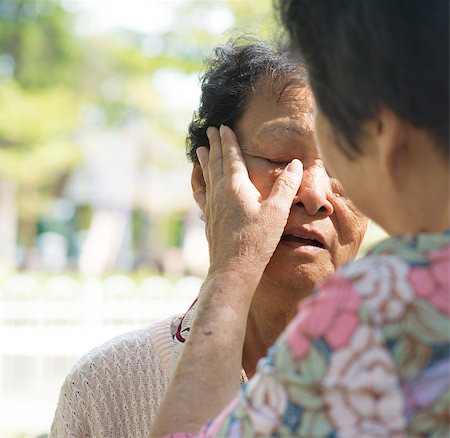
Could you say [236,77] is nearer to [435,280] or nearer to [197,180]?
[197,180]

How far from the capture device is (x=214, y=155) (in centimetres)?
214

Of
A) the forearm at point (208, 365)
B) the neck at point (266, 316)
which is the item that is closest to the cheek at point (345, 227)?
the neck at point (266, 316)

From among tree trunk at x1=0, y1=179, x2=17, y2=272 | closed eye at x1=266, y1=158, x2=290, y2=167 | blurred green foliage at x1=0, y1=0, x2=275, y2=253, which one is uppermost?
blurred green foliage at x1=0, y1=0, x2=275, y2=253

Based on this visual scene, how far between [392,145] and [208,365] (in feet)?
1.70

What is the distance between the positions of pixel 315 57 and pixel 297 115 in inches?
40.6

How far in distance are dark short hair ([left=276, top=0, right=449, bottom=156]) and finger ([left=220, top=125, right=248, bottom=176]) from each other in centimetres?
83

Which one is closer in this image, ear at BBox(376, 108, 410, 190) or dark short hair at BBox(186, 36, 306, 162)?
ear at BBox(376, 108, 410, 190)

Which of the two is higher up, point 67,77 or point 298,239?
point 67,77

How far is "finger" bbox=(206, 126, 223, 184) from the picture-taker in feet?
6.71

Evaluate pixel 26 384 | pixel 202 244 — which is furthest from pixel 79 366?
pixel 202 244

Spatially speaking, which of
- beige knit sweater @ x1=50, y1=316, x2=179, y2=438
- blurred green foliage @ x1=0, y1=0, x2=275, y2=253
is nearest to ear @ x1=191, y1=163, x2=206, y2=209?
beige knit sweater @ x1=50, y1=316, x2=179, y2=438

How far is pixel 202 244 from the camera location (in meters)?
24.0

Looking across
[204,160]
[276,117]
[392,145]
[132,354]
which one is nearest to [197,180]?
[204,160]

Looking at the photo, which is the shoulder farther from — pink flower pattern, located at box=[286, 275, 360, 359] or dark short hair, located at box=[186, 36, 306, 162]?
pink flower pattern, located at box=[286, 275, 360, 359]
